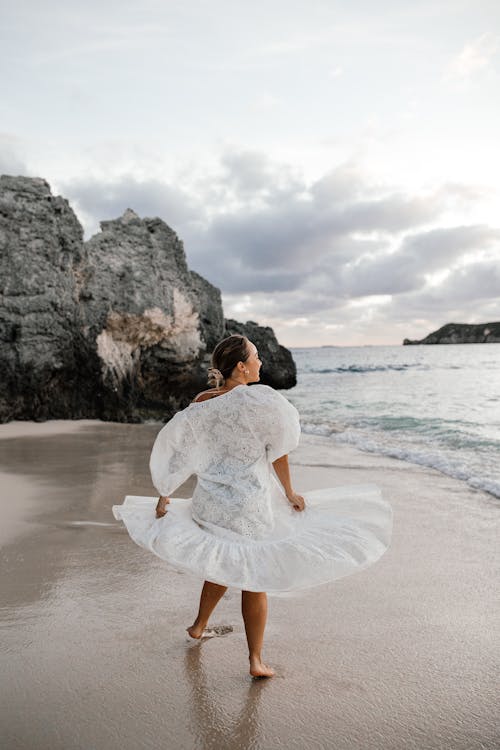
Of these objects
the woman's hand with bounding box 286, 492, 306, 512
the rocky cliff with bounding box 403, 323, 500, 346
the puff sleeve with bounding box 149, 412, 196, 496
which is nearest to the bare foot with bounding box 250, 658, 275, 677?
the woman's hand with bounding box 286, 492, 306, 512

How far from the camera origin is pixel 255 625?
3064 millimetres

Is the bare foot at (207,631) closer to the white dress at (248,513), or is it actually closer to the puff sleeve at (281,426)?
the white dress at (248,513)

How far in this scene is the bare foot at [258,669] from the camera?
3.02 meters

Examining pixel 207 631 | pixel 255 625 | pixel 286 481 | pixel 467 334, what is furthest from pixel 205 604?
pixel 467 334

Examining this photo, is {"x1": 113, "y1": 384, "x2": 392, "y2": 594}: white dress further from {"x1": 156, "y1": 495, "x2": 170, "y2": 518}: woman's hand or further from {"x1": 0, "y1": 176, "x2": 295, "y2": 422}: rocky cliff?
{"x1": 0, "y1": 176, "x2": 295, "y2": 422}: rocky cliff

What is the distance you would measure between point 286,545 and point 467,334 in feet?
455

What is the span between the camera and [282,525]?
10.5ft

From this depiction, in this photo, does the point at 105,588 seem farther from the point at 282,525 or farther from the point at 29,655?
the point at 282,525

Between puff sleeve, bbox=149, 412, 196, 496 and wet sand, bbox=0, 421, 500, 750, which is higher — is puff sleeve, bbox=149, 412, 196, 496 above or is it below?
above

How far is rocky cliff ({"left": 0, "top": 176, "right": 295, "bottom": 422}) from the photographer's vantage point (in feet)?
42.8

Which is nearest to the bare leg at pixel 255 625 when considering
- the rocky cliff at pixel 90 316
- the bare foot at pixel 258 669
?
the bare foot at pixel 258 669

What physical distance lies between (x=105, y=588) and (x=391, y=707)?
2127mm

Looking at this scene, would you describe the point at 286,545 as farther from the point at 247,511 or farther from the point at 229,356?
the point at 229,356

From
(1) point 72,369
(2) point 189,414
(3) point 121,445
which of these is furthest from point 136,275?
(2) point 189,414
